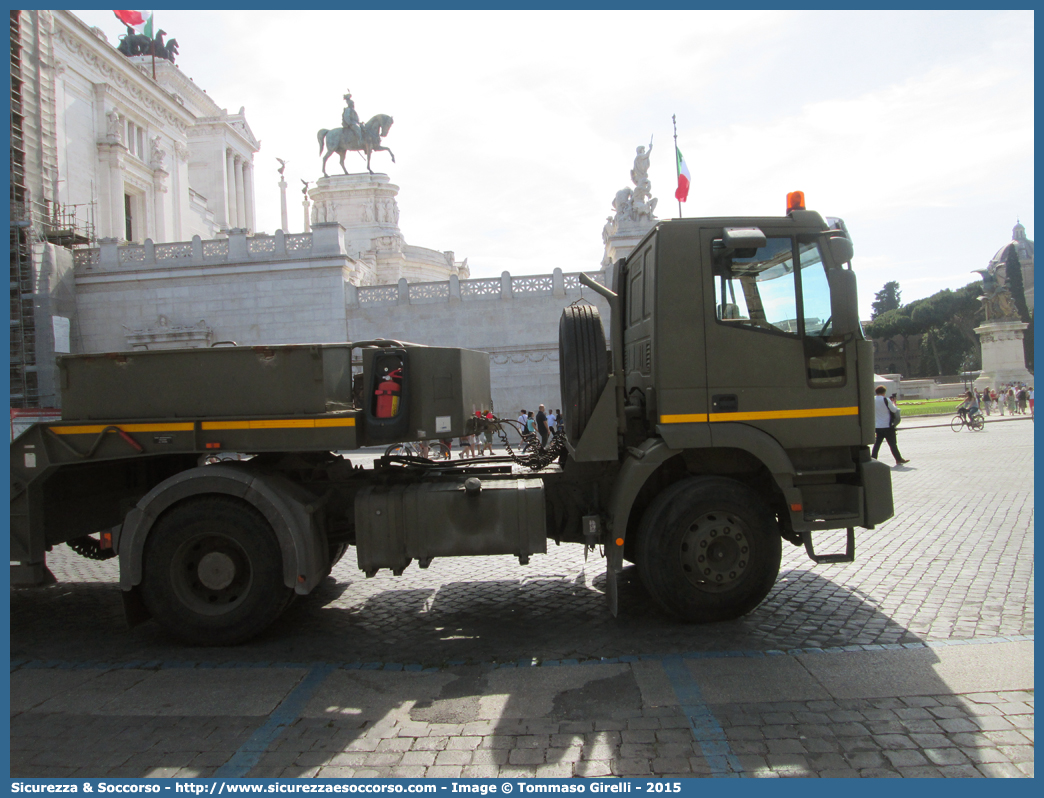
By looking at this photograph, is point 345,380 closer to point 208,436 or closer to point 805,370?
point 208,436

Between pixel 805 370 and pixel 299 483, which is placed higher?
pixel 805 370

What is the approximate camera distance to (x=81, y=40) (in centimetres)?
3541

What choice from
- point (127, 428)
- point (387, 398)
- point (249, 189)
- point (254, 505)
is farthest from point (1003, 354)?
point (249, 189)

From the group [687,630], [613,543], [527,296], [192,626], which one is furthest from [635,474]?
[527,296]

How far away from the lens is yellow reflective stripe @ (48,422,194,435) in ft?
16.7

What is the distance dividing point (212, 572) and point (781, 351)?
4738 mm

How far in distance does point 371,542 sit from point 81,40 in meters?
42.8

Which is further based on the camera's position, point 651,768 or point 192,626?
point 192,626

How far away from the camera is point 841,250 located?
189 inches

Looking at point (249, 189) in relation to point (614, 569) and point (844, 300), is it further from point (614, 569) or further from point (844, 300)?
point (844, 300)

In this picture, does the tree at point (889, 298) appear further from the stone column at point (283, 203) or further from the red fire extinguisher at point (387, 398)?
the red fire extinguisher at point (387, 398)

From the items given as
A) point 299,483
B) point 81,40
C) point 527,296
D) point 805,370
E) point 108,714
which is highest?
point 81,40

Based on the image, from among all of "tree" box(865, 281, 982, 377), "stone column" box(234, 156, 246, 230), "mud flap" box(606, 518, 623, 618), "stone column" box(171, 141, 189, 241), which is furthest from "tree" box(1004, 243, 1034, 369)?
"stone column" box(234, 156, 246, 230)

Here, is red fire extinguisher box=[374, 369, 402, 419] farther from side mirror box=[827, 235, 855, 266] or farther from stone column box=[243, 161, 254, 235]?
stone column box=[243, 161, 254, 235]
